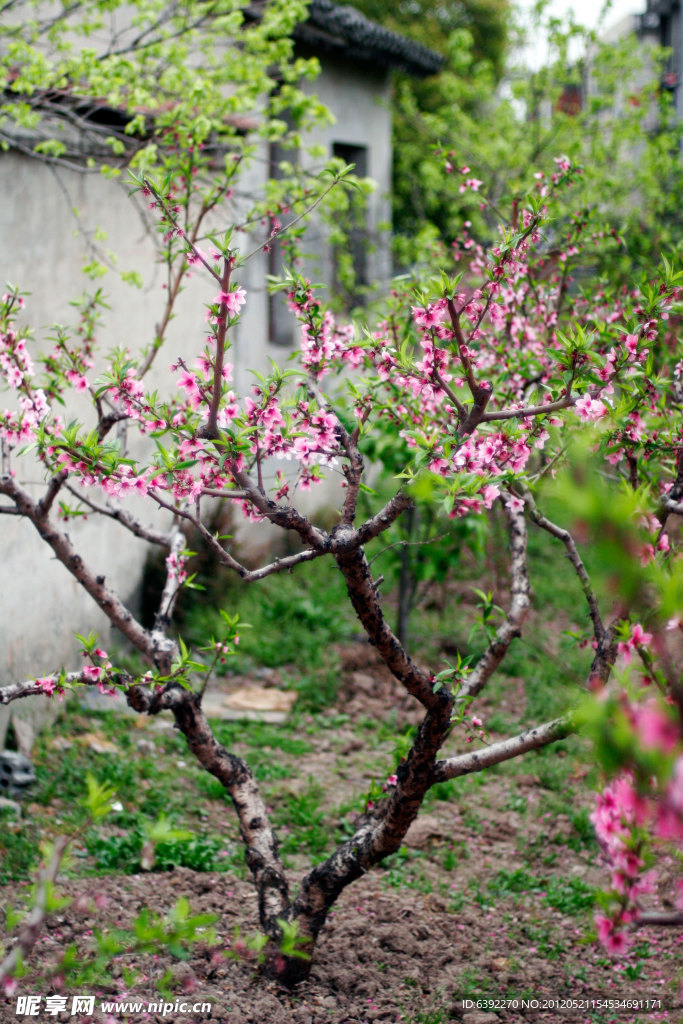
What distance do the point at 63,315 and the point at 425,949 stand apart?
3.80m

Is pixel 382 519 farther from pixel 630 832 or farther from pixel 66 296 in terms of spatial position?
pixel 66 296

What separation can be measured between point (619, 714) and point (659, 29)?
16050 millimetres

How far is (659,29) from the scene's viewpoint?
14.5 m

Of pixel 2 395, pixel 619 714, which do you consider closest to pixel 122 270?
pixel 2 395

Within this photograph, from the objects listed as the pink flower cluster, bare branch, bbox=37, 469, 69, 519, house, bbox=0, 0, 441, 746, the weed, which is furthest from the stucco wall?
the pink flower cluster

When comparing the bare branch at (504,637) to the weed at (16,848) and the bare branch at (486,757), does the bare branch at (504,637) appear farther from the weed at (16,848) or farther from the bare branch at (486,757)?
the weed at (16,848)

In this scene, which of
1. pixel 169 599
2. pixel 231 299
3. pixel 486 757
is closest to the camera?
pixel 231 299

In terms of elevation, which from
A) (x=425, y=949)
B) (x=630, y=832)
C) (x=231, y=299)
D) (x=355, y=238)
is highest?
(x=355, y=238)

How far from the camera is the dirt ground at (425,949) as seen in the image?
290 centimetres

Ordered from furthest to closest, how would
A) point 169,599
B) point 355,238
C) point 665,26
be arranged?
point 665,26 → point 355,238 → point 169,599

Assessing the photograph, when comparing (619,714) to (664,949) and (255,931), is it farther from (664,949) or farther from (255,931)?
(664,949)

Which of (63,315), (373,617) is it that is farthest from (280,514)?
(63,315)

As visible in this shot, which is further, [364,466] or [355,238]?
[355,238]

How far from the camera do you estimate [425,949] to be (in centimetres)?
328
